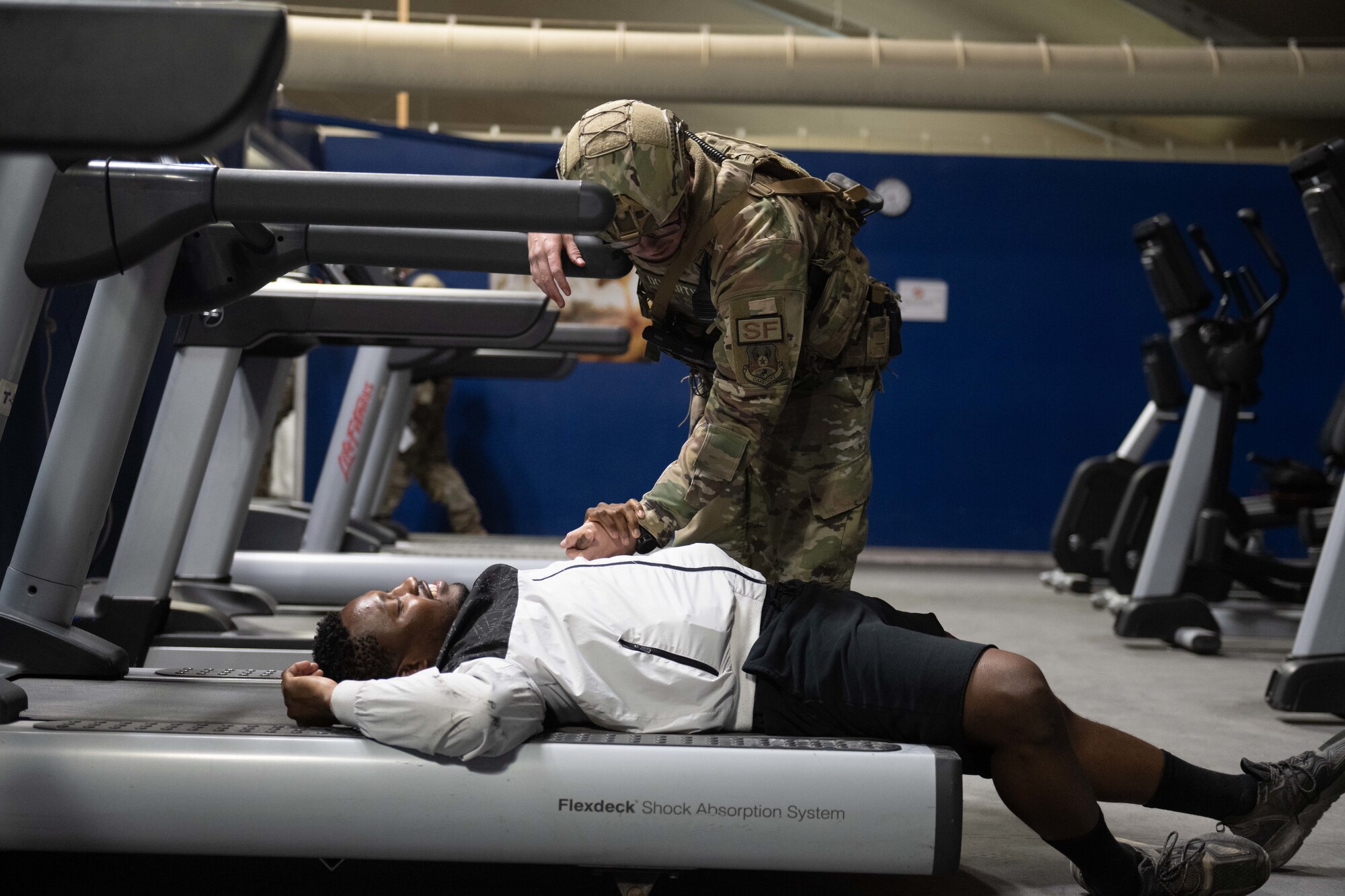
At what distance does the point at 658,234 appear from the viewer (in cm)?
190

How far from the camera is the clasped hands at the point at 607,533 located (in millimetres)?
1749

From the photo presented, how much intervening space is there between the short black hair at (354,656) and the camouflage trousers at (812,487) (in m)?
0.64

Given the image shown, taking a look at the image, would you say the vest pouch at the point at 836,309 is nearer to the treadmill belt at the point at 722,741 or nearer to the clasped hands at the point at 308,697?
the treadmill belt at the point at 722,741

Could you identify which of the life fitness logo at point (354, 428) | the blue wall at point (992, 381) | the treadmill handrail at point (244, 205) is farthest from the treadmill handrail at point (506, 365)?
the treadmill handrail at point (244, 205)

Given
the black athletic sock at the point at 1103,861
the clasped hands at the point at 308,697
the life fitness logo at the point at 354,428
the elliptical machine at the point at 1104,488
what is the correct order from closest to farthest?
the black athletic sock at the point at 1103,861, the clasped hands at the point at 308,697, the life fitness logo at the point at 354,428, the elliptical machine at the point at 1104,488

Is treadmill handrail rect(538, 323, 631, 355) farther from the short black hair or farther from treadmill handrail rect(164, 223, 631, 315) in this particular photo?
the short black hair

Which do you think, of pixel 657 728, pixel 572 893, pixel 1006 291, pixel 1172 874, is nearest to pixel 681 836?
pixel 657 728

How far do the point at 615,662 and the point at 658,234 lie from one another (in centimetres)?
75

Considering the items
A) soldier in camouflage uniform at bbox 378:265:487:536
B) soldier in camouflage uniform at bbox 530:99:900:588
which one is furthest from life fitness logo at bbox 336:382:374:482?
soldier in camouflage uniform at bbox 530:99:900:588

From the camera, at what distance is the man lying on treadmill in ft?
4.88

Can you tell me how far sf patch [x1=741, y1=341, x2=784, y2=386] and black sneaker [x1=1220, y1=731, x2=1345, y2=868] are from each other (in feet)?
3.20

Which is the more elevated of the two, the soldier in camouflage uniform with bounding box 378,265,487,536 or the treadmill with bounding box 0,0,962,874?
→ the treadmill with bounding box 0,0,962,874

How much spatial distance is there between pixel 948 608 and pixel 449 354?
263 centimetres

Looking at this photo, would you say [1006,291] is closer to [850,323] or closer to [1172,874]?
[850,323]
